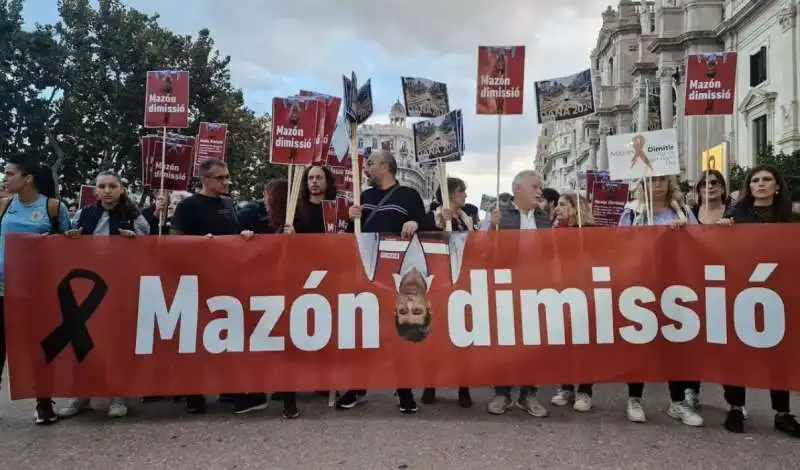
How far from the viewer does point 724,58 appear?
23.3 ft

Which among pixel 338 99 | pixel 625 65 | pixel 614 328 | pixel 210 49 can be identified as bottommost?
pixel 614 328

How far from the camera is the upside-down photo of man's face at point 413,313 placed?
541 cm

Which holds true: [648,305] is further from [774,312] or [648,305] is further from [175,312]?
[175,312]

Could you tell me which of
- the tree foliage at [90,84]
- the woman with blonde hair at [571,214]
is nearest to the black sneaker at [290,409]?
the woman with blonde hair at [571,214]

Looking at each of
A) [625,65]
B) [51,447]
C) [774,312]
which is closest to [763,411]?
[774,312]

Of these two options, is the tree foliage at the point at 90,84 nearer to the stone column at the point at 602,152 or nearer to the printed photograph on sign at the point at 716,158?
the printed photograph on sign at the point at 716,158

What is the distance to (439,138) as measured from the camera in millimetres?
7059

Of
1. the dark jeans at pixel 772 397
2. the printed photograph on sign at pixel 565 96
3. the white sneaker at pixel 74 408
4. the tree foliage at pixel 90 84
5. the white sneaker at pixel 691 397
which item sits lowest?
the white sneaker at pixel 74 408

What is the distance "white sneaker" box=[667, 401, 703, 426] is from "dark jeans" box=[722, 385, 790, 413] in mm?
272

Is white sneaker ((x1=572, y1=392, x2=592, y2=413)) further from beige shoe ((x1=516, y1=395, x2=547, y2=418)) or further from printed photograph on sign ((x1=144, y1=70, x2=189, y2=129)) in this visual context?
printed photograph on sign ((x1=144, y1=70, x2=189, y2=129))

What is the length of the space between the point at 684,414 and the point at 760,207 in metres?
1.71

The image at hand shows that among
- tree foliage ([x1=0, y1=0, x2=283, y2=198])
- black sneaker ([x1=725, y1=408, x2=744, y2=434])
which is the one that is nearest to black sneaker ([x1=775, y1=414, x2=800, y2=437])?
black sneaker ([x1=725, y1=408, x2=744, y2=434])

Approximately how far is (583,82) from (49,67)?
28742 mm

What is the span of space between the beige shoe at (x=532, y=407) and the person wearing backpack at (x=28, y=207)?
362 centimetres
